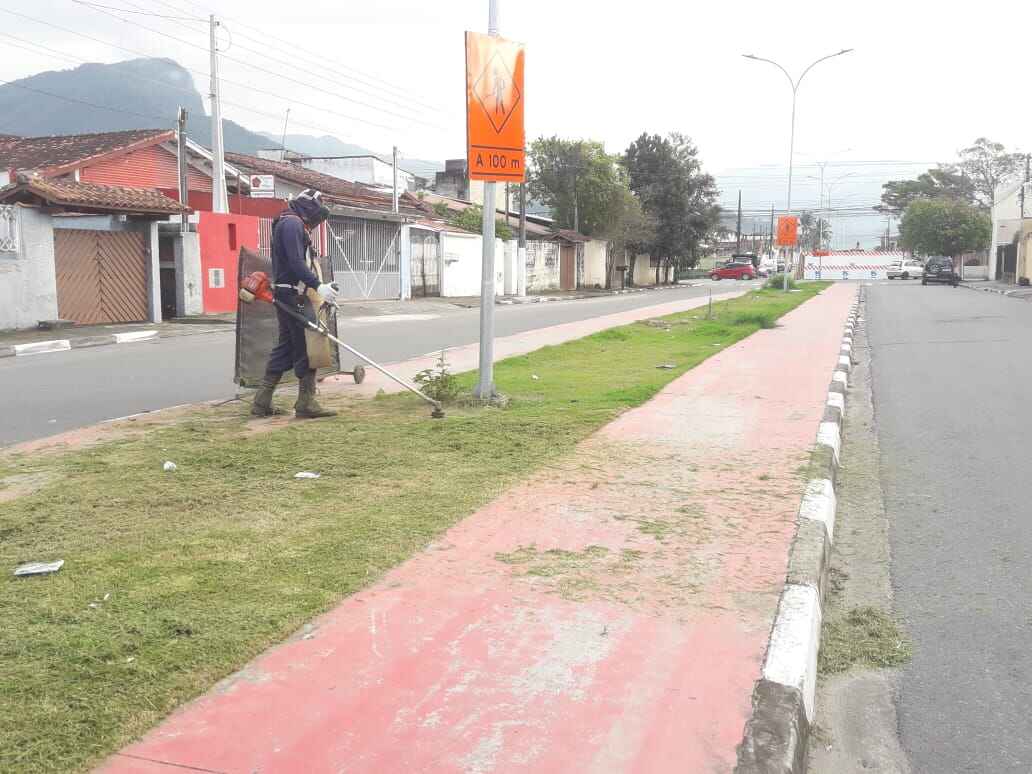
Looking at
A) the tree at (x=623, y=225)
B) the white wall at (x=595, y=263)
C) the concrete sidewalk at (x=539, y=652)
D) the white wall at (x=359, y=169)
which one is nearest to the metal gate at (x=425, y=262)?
the white wall at (x=359, y=169)

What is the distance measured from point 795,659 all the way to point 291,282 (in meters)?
5.21

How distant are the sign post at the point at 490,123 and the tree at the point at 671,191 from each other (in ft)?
148

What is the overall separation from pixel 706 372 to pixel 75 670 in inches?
339

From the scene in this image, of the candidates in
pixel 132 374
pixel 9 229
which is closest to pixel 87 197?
pixel 9 229

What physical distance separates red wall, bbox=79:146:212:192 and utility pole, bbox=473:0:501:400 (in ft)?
66.4

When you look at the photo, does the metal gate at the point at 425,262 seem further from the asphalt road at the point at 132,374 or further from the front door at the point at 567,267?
the front door at the point at 567,267

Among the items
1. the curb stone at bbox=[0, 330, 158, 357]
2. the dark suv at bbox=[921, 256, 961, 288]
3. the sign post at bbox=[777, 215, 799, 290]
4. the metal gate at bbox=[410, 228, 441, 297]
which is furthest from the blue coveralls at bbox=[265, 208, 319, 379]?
the dark suv at bbox=[921, 256, 961, 288]

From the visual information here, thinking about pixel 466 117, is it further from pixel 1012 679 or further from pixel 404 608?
pixel 1012 679

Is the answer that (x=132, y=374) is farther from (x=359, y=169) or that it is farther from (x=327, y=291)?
(x=359, y=169)

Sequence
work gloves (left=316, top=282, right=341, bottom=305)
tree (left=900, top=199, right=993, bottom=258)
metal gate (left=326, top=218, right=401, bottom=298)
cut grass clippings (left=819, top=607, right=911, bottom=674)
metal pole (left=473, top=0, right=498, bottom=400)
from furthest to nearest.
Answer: tree (left=900, top=199, right=993, bottom=258), metal gate (left=326, top=218, right=401, bottom=298), metal pole (left=473, top=0, right=498, bottom=400), work gloves (left=316, top=282, right=341, bottom=305), cut grass clippings (left=819, top=607, right=911, bottom=674)

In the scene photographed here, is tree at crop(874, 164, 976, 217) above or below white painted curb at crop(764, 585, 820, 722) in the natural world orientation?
above

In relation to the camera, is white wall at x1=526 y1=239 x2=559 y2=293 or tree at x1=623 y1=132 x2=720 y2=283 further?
tree at x1=623 y1=132 x2=720 y2=283

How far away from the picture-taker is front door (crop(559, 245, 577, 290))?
46.6 m

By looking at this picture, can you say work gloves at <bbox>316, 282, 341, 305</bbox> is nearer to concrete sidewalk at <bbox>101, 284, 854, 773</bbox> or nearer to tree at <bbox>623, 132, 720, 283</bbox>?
concrete sidewalk at <bbox>101, 284, 854, 773</bbox>
